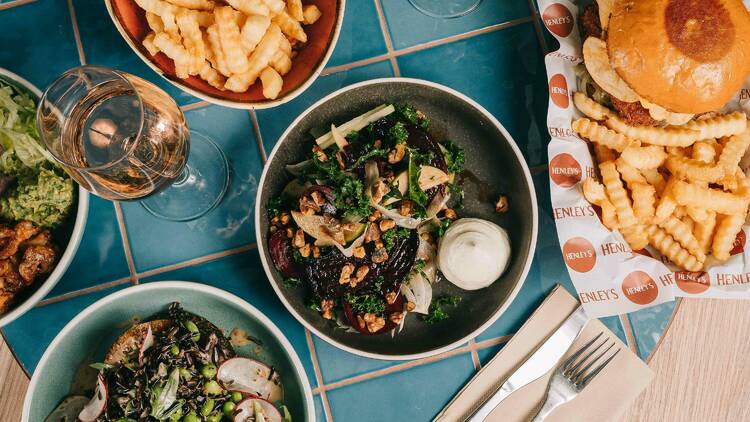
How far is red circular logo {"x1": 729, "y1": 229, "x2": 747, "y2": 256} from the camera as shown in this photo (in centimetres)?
137

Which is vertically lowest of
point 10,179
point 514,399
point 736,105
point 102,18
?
point 514,399

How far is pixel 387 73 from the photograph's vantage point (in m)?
1.53

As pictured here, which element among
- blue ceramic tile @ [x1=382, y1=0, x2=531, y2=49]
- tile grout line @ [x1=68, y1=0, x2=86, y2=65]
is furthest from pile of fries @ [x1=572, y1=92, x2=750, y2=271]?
tile grout line @ [x1=68, y1=0, x2=86, y2=65]

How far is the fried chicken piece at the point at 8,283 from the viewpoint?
1296mm

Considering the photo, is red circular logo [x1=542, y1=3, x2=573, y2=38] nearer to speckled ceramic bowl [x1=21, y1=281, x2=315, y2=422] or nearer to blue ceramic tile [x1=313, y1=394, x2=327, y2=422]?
speckled ceramic bowl [x1=21, y1=281, x2=315, y2=422]

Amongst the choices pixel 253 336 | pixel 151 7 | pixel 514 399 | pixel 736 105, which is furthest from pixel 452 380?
pixel 151 7

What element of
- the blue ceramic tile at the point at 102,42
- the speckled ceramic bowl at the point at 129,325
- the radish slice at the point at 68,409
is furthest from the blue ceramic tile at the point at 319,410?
the blue ceramic tile at the point at 102,42

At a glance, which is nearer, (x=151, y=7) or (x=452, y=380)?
(x=151, y=7)

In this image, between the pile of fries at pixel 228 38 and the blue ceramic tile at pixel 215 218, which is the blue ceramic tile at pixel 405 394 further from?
the pile of fries at pixel 228 38

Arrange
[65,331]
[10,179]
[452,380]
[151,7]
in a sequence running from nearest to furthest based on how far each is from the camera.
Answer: [151,7], [65,331], [10,179], [452,380]

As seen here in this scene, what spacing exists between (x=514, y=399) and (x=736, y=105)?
95 centimetres

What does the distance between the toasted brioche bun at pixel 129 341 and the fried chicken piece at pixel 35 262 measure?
9.7 inches

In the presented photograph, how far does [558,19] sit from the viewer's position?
4.71 ft

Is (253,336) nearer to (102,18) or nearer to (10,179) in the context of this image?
(10,179)
